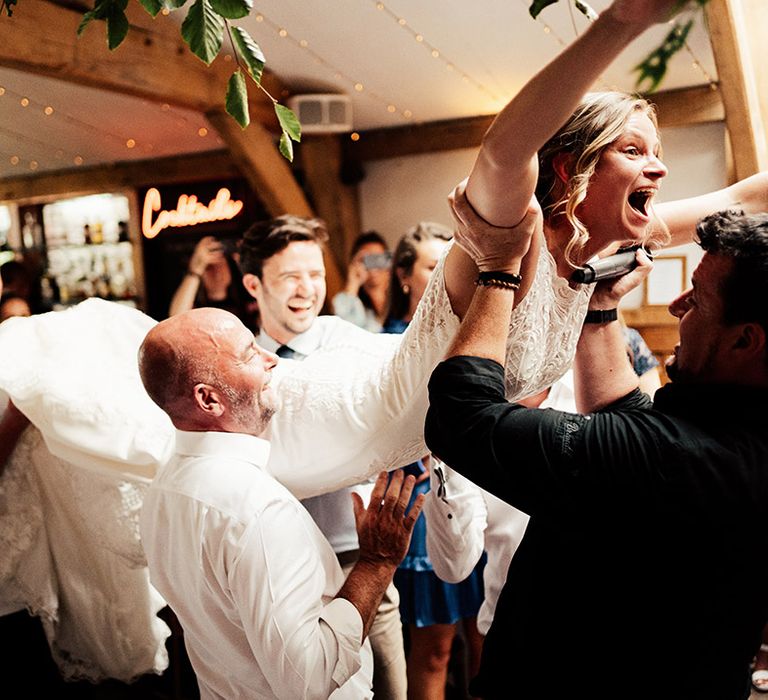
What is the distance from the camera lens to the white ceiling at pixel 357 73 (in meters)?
3.84

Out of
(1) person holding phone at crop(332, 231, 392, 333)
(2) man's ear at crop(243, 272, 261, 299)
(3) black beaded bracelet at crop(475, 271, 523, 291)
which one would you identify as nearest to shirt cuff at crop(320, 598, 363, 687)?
(3) black beaded bracelet at crop(475, 271, 523, 291)

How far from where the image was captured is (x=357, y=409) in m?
1.43

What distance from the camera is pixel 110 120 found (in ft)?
18.5

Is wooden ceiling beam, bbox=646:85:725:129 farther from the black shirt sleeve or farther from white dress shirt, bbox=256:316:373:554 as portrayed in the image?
the black shirt sleeve

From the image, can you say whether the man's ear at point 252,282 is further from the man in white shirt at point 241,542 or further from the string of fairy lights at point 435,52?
the string of fairy lights at point 435,52

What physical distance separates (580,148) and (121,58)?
Result: 11.7 ft

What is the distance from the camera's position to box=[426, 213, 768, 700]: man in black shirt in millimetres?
1073

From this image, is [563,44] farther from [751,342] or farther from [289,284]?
[751,342]

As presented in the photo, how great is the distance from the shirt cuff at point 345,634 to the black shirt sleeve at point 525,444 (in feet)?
1.26

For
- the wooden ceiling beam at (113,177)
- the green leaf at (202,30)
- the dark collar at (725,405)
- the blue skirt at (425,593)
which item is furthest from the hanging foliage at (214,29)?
the wooden ceiling beam at (113,177)

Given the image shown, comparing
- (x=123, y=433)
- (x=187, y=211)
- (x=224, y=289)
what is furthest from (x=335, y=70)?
(x=123, y=433)

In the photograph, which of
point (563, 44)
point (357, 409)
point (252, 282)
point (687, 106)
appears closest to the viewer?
point (357, 409)

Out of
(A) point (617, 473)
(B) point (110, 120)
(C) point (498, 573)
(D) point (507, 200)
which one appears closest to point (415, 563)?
(C) point (498, 573)

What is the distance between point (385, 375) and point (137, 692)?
1814 mm
